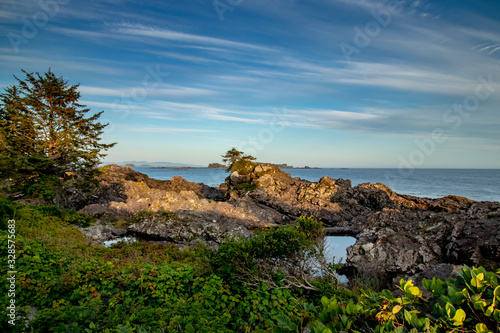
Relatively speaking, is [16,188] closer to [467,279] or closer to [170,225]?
[170,225]

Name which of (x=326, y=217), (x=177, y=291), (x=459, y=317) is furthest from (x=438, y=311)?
(x=326, y=217)

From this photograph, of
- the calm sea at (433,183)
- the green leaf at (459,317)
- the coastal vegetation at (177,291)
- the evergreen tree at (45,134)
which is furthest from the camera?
the calm sea at (433,183)

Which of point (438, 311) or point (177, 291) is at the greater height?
point (438, 311)

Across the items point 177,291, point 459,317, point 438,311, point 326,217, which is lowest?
point 326,217

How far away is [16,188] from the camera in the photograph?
67.7ft

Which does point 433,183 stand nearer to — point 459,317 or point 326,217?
point 326,217

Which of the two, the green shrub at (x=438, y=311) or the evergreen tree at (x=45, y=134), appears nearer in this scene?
the green shrub at (x=438, y=311)

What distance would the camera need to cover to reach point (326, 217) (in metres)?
23.9

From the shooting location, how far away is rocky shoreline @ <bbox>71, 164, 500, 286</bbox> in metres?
9.57

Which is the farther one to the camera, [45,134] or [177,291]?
[45,134]

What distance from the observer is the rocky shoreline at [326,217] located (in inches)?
377

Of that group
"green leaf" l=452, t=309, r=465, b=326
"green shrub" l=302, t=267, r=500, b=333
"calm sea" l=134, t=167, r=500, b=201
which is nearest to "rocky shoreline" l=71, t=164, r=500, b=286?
"green shrub" l=302, t=267, r=500, b=333

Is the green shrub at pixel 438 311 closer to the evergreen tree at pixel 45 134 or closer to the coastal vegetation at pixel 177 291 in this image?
the coastal vegetation at pixel 177 291

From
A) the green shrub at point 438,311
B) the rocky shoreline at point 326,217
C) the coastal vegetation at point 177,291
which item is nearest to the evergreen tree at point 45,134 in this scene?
the rocky shoreline at point 326,217
